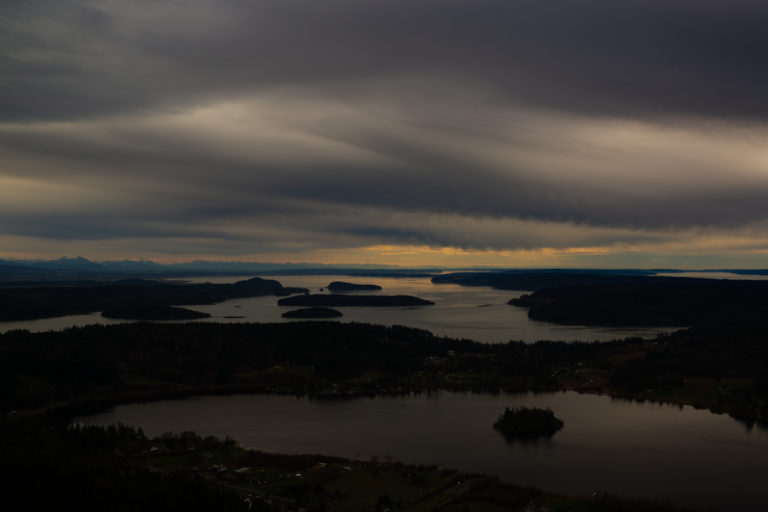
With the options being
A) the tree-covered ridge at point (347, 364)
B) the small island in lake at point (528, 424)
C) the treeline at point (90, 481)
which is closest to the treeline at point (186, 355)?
the tree-covered ridge at point (347, 364)

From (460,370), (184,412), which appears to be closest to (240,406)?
(184,412)

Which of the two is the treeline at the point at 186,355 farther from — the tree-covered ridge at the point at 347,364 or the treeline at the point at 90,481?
the treeline at the point at 90,481

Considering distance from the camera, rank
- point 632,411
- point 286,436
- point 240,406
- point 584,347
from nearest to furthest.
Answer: point 286,436 → point 632,411 → point 240,406 → point 584,347

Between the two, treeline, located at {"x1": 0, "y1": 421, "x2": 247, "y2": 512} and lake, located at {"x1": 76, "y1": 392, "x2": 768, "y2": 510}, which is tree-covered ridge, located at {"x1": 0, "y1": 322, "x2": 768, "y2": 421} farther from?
treeline, located at {"x1": 0, "y1": 421, "x2": 247, "y2": 512}

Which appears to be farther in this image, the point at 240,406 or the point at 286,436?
the point at 240,406

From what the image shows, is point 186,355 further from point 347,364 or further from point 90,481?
point 90,481

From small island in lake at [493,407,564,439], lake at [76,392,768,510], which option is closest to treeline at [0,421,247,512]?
lake at [76,392,768,510]

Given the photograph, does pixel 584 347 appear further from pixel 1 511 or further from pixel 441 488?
pixel 1 511
